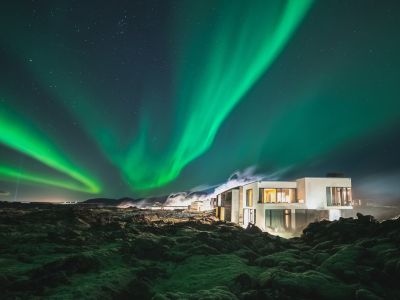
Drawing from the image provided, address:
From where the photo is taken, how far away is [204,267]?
22312 millimetres

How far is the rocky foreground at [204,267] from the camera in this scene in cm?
1549

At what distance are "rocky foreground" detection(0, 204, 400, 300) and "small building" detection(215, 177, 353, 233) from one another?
13257 millimetres

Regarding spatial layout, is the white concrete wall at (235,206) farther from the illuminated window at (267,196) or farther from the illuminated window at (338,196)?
the illuminated window at (338,196)

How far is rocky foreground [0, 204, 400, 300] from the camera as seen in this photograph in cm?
1549

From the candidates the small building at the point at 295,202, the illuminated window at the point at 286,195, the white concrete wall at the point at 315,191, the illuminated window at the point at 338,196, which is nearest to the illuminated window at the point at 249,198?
the small building at the point at 295,202

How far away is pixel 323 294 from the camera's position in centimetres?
1527

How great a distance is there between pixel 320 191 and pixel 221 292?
127 feet

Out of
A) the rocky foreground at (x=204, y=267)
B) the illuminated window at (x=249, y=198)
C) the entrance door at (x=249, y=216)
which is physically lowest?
the rocky foreground at (x=204, y=267)

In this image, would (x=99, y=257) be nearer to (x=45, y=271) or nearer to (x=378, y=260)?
(x=45, y=271)

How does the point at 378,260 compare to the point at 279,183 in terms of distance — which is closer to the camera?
the point at 378,260

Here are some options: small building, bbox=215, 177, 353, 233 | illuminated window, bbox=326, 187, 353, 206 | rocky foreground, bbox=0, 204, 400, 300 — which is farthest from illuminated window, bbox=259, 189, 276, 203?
rocky foreground, bbox=0, 204, 400, 300

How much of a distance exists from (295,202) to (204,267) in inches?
1242

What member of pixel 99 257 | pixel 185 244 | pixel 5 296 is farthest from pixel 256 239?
pixel 5 296

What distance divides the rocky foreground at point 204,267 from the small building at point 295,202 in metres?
13.3
